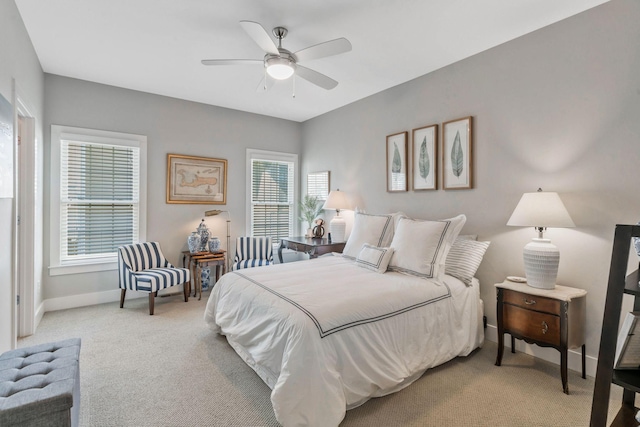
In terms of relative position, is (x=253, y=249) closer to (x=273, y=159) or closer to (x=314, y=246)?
(x=314, y=246)

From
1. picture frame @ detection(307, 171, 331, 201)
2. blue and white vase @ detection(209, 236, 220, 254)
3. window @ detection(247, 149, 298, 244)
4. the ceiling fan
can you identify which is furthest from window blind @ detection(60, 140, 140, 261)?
picture frame @ detection(307, 171, 331, 201)

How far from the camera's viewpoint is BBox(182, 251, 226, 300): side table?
14.5 ft

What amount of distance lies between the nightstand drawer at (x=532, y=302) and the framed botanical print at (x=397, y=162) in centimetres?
175

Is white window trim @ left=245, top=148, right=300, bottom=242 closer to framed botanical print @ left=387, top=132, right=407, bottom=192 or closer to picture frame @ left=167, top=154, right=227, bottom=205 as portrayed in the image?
picture frame @ left=167, top=154, right=227, bottom=205

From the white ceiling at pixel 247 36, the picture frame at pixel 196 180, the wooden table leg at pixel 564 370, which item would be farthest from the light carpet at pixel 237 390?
the white ceiling at pixel 247 36

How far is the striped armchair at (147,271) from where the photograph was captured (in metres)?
3.73

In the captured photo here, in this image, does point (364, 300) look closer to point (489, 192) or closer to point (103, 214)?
point (489, 192)

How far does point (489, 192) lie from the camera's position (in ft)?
10.3

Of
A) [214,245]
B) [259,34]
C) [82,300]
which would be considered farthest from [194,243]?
[259,34]

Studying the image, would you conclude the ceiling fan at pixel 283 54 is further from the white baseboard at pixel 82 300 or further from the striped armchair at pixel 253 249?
the white baseboard at pixel 82 300

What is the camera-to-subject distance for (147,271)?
3.99 metres

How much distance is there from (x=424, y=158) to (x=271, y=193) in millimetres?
2861

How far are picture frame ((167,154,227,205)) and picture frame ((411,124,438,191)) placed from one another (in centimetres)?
294

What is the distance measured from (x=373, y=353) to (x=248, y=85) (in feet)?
11.4
